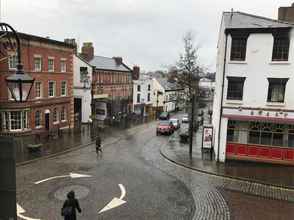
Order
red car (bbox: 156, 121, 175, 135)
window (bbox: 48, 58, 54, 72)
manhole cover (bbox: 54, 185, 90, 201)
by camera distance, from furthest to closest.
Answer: red car (bbox: 156, 121, 175, 135) → window (bbox: 48, 58, 54, 72) → manhole cover (bbox: 54, 185, 90, 201)

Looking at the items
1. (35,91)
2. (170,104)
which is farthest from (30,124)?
(170,104)

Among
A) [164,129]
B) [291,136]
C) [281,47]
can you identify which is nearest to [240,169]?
[291,136]

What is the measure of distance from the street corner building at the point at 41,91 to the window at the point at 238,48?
18.1 meters

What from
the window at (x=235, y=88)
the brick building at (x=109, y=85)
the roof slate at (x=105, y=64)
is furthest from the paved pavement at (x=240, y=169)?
the roof slate at (x=105, y=64)

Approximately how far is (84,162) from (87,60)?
2479 cm

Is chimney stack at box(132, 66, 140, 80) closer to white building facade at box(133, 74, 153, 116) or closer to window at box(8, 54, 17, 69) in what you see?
white building facade at box(133, 74, 153, 116)

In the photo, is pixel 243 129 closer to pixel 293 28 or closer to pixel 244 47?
pixel 244 47

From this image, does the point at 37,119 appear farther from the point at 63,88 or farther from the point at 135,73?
the point at 135,73

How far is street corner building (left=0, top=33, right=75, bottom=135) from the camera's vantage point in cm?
2364

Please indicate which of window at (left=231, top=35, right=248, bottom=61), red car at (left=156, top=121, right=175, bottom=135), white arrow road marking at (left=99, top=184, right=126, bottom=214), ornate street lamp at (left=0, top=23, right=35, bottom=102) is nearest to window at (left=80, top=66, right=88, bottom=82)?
red car at (left=156, top=121, right=175, bottom=135)

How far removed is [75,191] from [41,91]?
17038 millimetres

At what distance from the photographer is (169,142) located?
85.4ft

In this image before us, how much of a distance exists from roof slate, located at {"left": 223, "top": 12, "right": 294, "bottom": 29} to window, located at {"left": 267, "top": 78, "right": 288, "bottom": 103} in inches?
143

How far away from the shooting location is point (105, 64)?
43.6m
